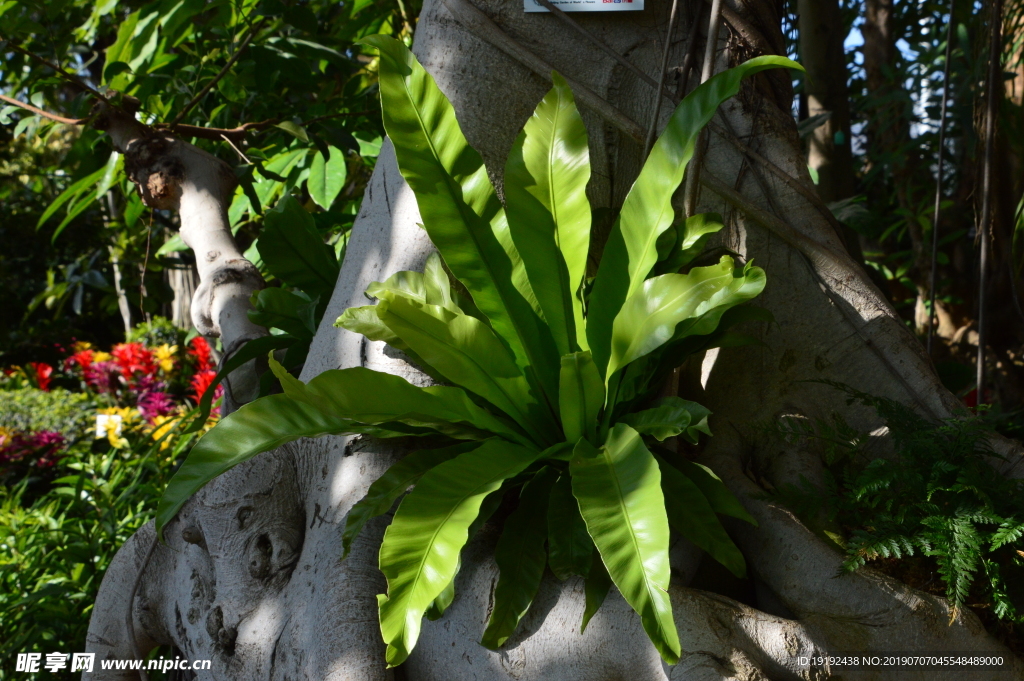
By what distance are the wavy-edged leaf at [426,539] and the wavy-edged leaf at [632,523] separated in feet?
0.46

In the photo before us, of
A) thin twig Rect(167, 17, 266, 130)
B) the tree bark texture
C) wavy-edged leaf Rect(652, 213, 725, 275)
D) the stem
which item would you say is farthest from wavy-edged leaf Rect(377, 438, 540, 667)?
thin twig Rect(167, 17, 266, 130)

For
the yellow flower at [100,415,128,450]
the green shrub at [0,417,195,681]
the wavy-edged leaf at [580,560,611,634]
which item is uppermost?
the yellow flower at [100,415,128,450]

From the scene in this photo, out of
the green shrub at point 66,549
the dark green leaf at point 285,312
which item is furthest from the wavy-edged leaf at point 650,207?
the green shrub at point 66,549

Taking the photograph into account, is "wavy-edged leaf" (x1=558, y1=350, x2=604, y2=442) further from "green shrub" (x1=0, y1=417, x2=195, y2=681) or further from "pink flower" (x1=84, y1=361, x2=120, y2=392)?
"pink flower" (x1=84, y1=361, x2=120, y2=392)

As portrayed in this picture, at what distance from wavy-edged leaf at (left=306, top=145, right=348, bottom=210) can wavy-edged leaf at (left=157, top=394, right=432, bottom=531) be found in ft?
3.46

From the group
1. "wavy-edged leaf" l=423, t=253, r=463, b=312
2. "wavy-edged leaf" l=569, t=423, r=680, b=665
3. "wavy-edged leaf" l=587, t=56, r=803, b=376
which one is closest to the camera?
"wavy-edged leaf" l=569, t=423, r=680, b=665

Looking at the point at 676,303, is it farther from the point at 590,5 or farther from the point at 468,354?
the point at 590,5

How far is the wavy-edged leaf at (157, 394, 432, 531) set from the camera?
1.02 metres

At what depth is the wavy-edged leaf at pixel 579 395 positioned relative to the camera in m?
1.03

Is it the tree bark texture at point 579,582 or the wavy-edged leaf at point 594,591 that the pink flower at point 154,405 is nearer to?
the tree bark texture at point 579,582

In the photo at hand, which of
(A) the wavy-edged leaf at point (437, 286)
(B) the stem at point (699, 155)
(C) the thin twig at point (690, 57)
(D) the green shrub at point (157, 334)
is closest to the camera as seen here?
(A) the wavy-edged leaf at point (437, 286)

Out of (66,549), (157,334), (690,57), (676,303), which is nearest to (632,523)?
(676,303)

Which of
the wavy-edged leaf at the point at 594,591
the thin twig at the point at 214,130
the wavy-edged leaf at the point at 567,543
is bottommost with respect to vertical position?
the wavy-edged leaf at the point at 594,591

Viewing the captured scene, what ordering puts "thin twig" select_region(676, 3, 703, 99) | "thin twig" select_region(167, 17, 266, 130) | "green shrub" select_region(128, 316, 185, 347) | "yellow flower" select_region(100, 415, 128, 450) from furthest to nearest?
"green shrub" select_region(128, 316, 185, 347) < "yellow flower" select_region(100, 415, 128, 450) < "thin twig" select_region(167, 17, 266, 130) < "thin twig" select_region(676, 3, 703, 99)
